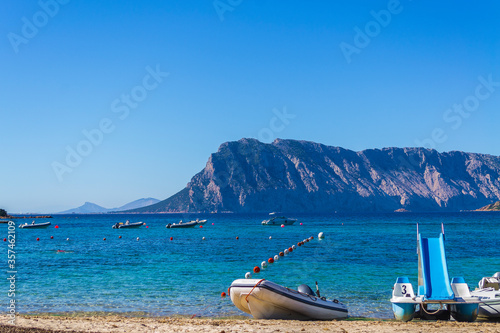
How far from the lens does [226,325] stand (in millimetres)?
16203

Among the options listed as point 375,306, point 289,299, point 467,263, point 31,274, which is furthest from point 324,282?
point 31,274

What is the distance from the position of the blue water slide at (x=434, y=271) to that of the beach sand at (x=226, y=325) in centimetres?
98

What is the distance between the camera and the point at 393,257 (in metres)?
41.6

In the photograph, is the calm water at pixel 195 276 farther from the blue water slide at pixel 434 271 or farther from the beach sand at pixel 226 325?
the blue water slide at pixel 434 271

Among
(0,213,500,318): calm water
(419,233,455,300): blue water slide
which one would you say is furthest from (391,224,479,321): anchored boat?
(0,213,500,318): calm water

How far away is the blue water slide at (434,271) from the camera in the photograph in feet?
53.7

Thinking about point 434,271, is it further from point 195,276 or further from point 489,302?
point 195,276

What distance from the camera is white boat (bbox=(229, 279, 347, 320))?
1705cm

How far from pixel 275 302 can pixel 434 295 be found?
5310 millimetres

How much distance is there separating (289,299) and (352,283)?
35.1ft

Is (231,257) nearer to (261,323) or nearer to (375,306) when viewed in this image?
(375,306)

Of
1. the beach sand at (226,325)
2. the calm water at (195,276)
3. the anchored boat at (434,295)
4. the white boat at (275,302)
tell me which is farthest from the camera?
the calm water at (195,276)

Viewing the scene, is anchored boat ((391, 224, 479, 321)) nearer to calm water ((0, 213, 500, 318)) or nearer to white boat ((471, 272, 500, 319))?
white boat ((471, 272, 500, 319))

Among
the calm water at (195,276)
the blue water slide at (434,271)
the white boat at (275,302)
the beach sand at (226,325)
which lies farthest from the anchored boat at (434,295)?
the white boat at (275,302)
